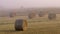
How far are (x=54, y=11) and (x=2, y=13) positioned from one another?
13.7 inches

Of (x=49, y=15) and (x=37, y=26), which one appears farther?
(x=49, y=15)

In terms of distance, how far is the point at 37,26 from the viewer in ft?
2.66

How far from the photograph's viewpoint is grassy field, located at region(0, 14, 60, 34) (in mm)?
729

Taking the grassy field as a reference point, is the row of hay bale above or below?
above

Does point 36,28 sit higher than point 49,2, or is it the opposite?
point 49,2

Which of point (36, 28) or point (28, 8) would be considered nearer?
point (36, 28)

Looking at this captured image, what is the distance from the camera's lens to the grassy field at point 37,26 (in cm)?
73

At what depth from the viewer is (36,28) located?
0.78 metres

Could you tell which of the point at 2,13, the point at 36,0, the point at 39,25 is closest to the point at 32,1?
the point at 36,0

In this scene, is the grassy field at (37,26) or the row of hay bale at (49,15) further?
the row of hay bale at (49,15)

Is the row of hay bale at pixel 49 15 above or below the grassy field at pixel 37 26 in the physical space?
above

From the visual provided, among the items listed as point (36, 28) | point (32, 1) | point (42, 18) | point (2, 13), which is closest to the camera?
point (36, 28)

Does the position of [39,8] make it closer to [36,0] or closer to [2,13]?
[36,0]

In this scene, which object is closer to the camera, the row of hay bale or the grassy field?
the grassy field
